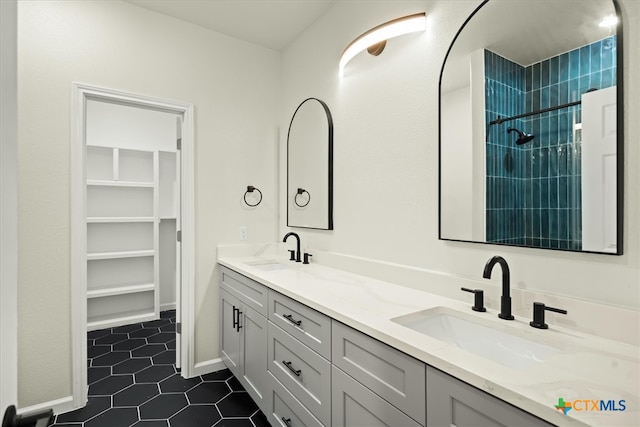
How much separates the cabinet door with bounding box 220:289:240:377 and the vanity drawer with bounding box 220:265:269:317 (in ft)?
0.22

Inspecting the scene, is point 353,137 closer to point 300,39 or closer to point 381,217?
point 381,217

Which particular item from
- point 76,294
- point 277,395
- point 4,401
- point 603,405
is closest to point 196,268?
point 76,294

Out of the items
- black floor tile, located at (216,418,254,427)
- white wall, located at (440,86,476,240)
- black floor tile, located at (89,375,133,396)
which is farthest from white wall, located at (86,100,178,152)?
white wall, located at (440,86,476,240)

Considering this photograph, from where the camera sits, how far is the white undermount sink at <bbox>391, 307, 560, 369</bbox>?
1.09m

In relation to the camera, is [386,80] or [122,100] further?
[122,100]

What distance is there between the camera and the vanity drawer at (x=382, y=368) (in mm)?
974

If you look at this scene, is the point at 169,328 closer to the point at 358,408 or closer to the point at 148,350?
the point at 148,350

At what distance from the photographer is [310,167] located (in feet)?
8.43

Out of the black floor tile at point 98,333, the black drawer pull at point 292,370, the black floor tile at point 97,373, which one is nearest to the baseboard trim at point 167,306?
the black floor tile at point 98,333

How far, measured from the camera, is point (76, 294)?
7.03 feet

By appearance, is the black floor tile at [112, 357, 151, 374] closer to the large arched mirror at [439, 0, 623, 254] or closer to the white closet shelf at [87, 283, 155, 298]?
the white closet shelf at [87, 283, 155, 298]

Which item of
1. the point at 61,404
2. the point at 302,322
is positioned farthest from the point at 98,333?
the point at 302,322

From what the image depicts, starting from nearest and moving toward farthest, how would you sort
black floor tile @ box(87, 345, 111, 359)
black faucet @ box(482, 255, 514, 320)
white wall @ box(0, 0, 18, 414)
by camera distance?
white wall @ box(0, 0, 18, 414) → black faucet @ box(482, 255, 514, 320) → black floor tile @ box(87, 345, 111, 359)

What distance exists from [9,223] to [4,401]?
233 mm
